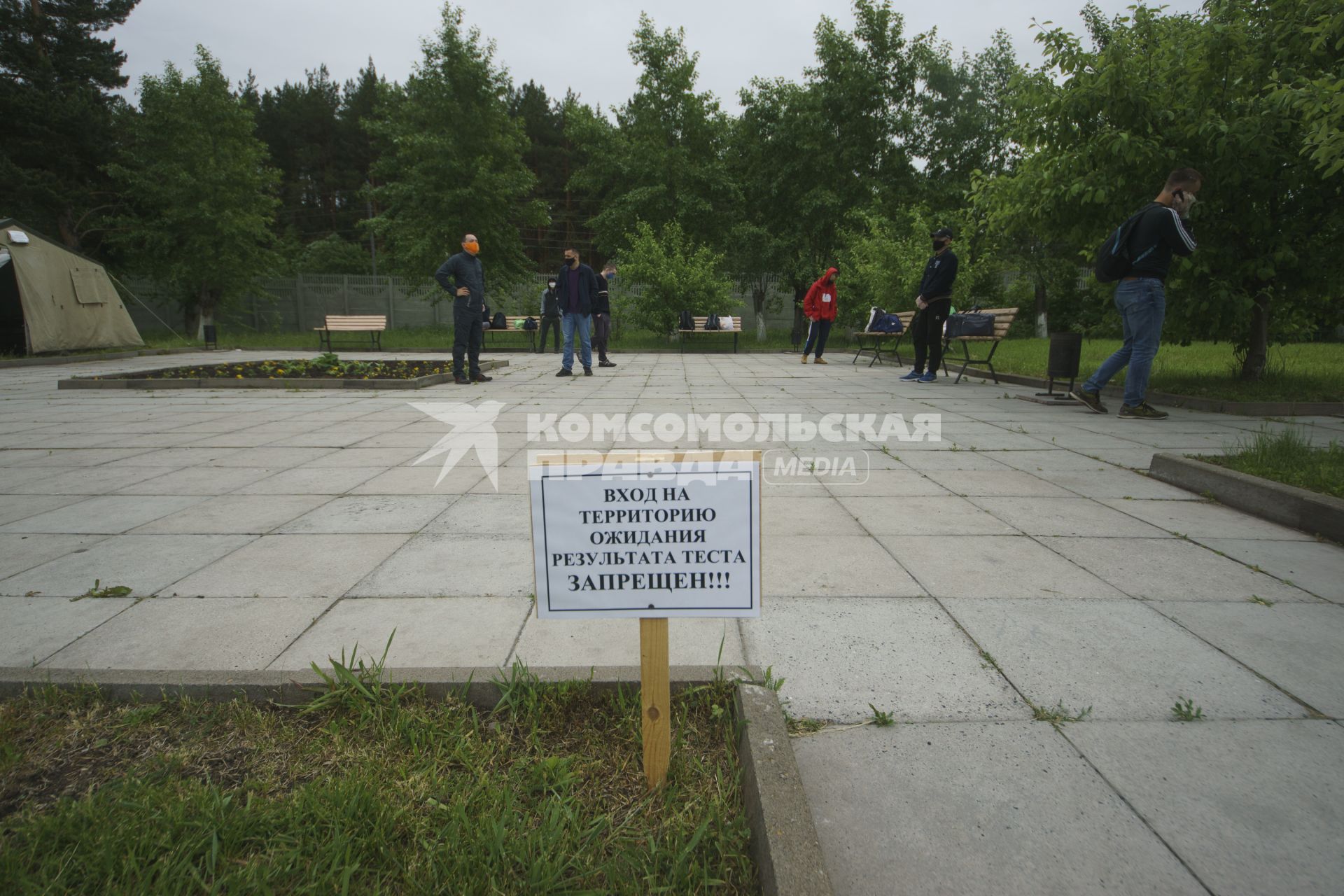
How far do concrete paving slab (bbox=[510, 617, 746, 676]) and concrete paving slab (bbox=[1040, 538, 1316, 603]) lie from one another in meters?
1.77

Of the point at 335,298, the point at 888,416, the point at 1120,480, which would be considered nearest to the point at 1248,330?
the point at 888,416

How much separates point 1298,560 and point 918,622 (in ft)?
6.96

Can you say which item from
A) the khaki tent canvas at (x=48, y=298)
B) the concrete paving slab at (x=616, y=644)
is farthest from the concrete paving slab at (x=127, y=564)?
the khaki tent canvas at (x=48, y=298)

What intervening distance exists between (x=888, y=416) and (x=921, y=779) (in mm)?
6341

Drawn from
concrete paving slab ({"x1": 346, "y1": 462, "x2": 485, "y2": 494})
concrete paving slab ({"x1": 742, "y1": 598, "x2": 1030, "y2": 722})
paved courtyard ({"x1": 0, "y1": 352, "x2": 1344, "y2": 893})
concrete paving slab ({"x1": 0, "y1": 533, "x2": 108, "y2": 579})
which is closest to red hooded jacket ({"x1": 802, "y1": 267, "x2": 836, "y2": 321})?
paved courtyard ({"x1": 0, "y1": 352, "x2": 1344, "y2": 893})

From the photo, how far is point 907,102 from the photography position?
27.5 m

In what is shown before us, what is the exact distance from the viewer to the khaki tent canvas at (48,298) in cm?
1478

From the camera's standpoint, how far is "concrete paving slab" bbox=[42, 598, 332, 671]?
2354 millimetres

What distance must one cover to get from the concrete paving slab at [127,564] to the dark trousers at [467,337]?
6.93 m

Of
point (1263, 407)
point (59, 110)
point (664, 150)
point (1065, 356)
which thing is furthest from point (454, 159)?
point (1263, 407)

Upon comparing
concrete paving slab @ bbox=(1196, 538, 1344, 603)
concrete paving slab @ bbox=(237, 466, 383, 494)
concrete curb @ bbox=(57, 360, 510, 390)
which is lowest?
concrete paving slab @ bbox=(1196, 538, 1344, 603)

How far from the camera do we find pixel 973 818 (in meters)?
1.66

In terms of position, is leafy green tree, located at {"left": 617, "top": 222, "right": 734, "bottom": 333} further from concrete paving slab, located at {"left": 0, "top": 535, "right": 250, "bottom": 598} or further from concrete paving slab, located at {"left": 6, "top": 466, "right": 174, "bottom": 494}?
concrete paving slab, located at {"left": 0, "top": 535, "right": 250, "bottom": 598}

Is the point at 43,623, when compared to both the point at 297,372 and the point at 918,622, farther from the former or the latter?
the point at 297,372
